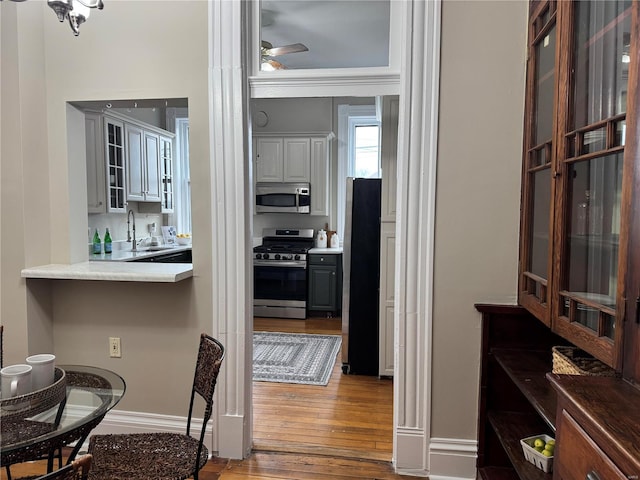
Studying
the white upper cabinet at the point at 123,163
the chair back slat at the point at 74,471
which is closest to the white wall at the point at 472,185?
the chair back slat at the point at 74,471

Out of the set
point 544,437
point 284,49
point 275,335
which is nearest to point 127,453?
point 544,437

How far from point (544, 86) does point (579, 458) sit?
141 cm

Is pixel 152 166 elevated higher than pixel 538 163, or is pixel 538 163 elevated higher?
pixel 152 166

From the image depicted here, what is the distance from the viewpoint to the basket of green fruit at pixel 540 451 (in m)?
1.55

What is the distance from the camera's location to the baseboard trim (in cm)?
216

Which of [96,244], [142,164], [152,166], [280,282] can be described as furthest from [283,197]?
[96,244]

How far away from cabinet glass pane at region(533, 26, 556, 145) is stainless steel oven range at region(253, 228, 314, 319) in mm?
3637

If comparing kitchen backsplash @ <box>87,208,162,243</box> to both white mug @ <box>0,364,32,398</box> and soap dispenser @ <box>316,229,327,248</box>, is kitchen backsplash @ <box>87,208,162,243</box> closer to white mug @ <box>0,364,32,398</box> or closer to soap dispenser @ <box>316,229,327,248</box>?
soap dispenser @ <box>316,229,327,248</box>

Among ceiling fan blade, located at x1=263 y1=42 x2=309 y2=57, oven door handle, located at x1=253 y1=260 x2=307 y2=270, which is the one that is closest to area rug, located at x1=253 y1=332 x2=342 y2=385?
oven door handle, located at x1=253 y1=260 x2=307 y2=270

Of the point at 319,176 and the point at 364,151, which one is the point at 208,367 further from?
the point at 364,151

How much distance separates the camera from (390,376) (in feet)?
11.5

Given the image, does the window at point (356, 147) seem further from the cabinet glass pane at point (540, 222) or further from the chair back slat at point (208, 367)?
the chair back slat at point (208, 367)

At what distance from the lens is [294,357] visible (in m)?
3.99

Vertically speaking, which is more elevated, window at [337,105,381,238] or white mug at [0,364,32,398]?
window at [337,105,381,238]
